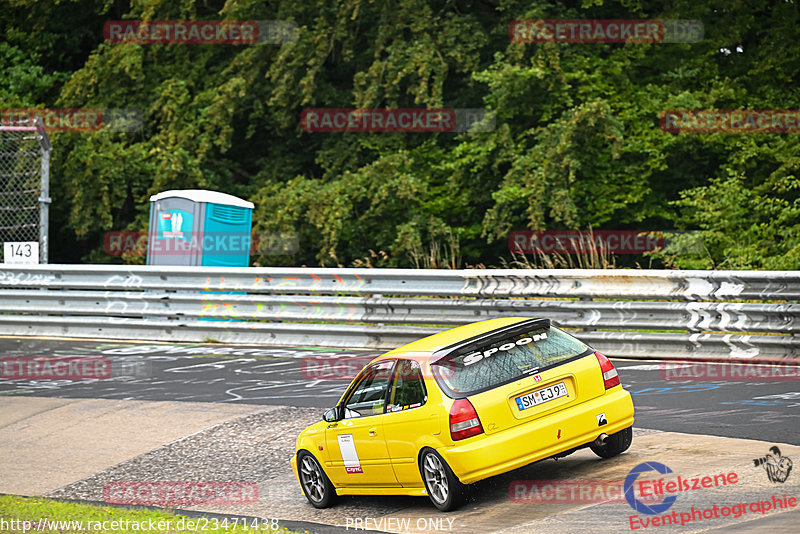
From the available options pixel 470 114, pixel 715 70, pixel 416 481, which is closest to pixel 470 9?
pixel 470 114

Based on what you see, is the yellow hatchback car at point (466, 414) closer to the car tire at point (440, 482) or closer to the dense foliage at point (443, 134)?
the car tire at point (440, 482)

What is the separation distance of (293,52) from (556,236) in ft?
24.4

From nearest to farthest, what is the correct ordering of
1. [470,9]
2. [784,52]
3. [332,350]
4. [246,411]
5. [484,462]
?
[484,462], [246,411], [332,350], [784,52], [470,9]

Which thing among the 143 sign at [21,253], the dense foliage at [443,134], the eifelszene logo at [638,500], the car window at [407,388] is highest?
the dense foliage at [443,134]

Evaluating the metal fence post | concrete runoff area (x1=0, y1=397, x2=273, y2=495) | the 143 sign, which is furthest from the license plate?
the 143 sign

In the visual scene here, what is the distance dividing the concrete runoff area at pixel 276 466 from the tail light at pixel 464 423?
1.78 ft

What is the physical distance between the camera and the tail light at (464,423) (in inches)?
268

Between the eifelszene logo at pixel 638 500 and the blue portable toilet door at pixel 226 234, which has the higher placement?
the blue portable toilet door at pixel 226 234

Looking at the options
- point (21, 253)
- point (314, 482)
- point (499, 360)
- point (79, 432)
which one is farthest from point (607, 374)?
point (21, 253)

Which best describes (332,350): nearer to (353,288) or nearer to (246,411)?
(353,288)

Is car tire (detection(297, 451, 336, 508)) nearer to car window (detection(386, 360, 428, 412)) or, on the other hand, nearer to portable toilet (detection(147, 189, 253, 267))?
car window (detection(386, 360, 428, 412))

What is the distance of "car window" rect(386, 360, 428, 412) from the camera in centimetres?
720

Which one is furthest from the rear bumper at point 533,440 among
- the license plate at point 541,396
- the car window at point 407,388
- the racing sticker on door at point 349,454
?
the racing sticker on door at point 349,454

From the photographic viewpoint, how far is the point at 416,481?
282 inches
